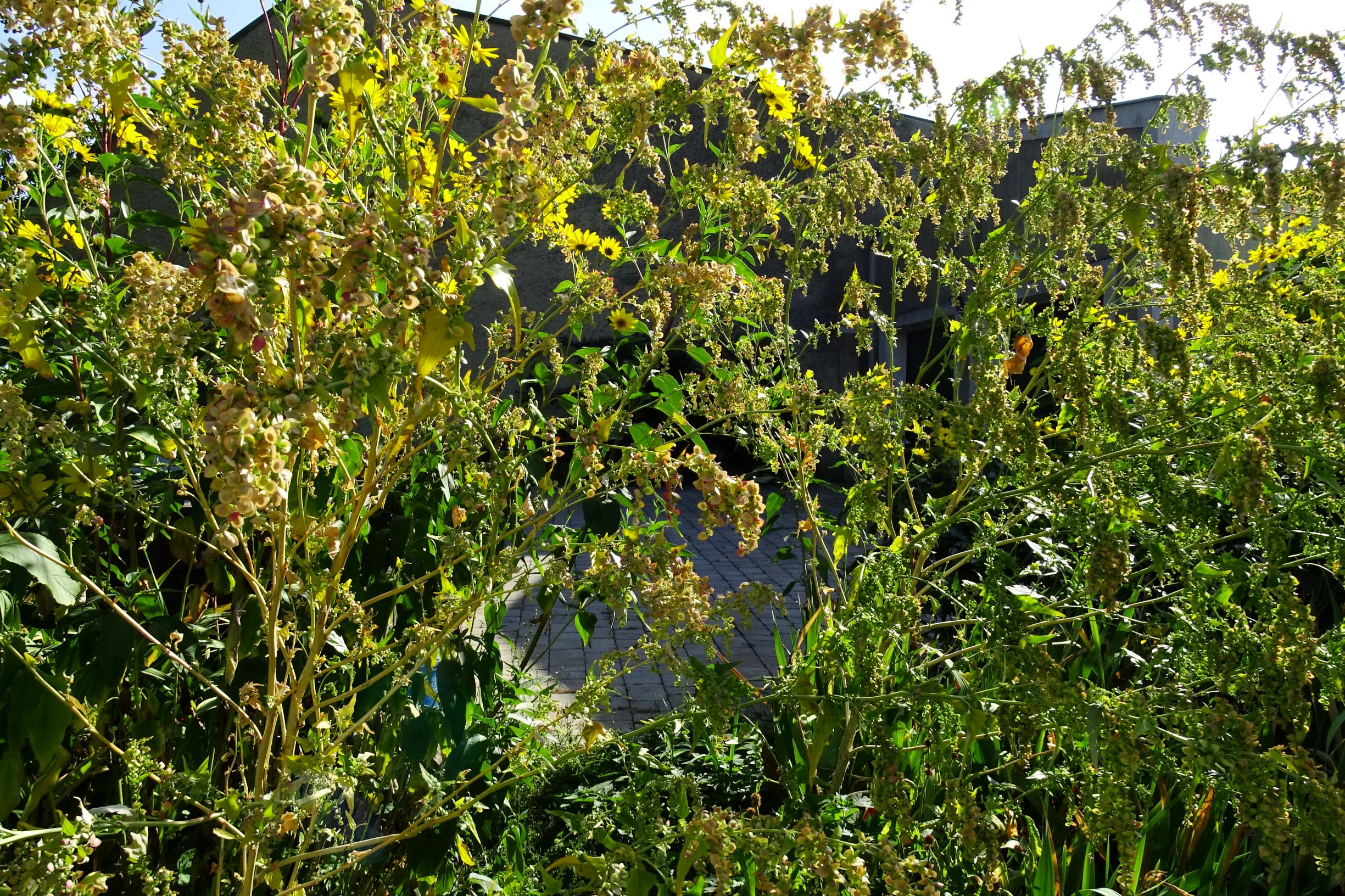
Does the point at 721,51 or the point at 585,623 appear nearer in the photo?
the point at 721,51

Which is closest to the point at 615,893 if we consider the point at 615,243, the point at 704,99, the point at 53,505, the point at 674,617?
the point at 674,617

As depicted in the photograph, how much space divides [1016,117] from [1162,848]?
1.74m

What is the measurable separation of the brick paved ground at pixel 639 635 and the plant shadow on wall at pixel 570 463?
89 centimetres

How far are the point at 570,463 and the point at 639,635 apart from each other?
144 inches

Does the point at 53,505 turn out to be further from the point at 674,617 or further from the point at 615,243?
the point at 615,243

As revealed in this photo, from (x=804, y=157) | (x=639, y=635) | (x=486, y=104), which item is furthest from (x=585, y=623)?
(x=639, y=635)

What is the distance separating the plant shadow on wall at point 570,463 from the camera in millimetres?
1171

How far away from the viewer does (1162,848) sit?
2.25 m

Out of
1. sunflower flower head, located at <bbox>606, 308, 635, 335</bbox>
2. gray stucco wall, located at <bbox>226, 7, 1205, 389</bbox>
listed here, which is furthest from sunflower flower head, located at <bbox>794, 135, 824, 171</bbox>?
gray stucco wall, located at <bbox>226, 7, 1205, 389</bbox>

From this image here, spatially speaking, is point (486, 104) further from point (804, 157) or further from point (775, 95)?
point (804, 157)

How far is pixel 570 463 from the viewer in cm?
184

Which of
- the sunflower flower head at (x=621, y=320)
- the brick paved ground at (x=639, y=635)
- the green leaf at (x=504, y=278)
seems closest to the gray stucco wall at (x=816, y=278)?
the brick paved ground at (x=639, y=635)

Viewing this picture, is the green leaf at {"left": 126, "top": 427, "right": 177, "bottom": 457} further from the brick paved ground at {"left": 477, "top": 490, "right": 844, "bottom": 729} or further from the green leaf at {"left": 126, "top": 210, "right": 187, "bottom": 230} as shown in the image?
the brick paved ground at {"left": 477, "top": 490, "right": 844, "bottom": 729}

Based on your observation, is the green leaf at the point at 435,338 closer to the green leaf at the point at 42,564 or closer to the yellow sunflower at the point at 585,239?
the green leaf at the point at 42,564
